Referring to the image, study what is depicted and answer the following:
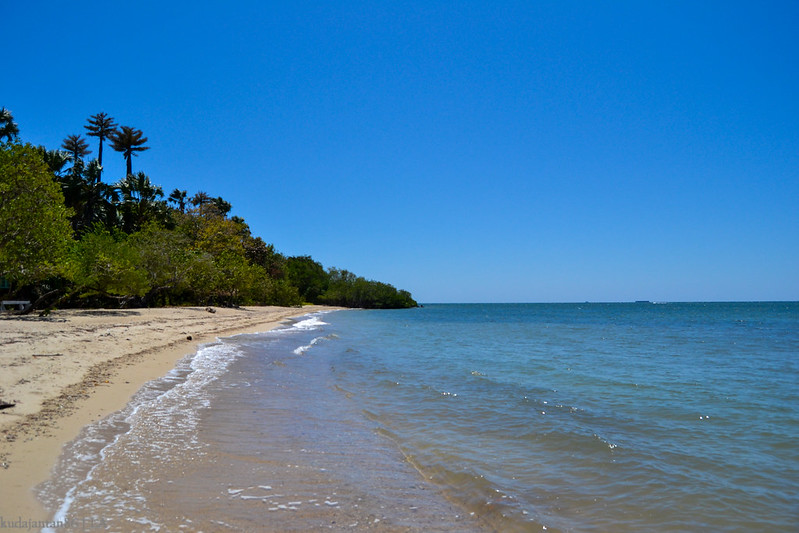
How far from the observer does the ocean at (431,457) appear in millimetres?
4633

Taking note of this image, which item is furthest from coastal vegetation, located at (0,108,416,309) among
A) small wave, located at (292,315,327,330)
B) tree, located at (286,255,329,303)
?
tree, located at (286,255,329,303)

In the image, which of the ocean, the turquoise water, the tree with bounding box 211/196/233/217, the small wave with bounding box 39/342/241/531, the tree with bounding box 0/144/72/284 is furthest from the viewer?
the tree with bounding box 211/196/233/217

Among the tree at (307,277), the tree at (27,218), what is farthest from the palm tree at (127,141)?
the tree at (307,277)

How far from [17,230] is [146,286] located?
12.7 metres

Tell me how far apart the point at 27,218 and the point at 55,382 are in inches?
602

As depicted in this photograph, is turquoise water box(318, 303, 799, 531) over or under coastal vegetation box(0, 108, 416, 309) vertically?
under

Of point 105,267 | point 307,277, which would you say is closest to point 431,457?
point 105,267

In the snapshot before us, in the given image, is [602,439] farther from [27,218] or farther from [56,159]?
[56,159]

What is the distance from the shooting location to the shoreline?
476 cm

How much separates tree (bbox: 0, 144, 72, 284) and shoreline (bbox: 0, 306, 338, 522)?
3265 mm

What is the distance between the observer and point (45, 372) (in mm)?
9305

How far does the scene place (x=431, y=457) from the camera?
679cm

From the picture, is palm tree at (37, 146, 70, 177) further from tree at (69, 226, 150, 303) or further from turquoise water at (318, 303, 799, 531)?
turquoise water at (318, 303, 799, 531)

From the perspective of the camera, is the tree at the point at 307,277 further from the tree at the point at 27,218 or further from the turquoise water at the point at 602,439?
the turquoise water at the point at 602,439
